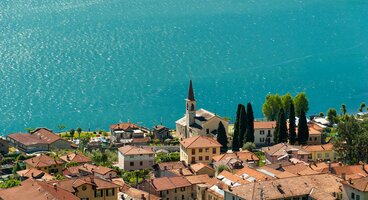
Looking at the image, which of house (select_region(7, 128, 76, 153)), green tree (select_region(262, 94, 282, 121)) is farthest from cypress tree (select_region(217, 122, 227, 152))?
green tree (select_region(262, 94, 282, 121))

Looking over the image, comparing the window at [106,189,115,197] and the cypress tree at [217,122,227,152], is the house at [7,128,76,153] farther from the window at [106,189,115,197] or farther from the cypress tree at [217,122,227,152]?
the window at [106,189,115,197]

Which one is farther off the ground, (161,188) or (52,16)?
(52,16)

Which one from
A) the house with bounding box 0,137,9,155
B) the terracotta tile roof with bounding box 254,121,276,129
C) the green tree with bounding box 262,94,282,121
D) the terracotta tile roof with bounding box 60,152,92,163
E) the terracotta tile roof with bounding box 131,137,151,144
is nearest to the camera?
the terracotta tile roof with bounding box 60,152,92,163

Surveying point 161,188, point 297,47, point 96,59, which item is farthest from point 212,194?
point 297,47

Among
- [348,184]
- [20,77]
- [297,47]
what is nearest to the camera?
[348,184]

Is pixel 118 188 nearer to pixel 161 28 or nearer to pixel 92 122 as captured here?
pixel 92 122

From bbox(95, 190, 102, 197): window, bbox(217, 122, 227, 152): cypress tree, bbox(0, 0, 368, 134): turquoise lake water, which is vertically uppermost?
bbox(0, 0, 368, 134): turquoise lake water

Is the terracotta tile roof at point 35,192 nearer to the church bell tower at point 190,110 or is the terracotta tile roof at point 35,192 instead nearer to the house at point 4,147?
the house at point 4,147
